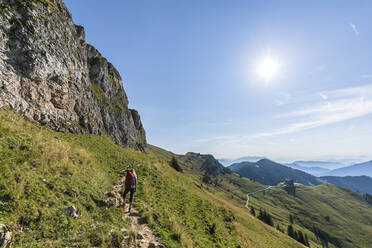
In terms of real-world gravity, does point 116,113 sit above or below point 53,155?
above

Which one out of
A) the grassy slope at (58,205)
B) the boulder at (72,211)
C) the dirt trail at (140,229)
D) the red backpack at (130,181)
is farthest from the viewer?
Answer: the red backpack at (130,181)

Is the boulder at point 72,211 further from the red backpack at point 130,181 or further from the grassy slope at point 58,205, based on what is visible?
the red backpack at point 130,181

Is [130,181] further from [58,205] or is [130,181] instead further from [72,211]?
[58,205]

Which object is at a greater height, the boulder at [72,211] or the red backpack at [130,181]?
the red backpack at [130,181]

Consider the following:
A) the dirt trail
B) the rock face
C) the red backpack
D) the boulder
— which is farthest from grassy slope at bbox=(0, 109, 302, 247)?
the rock face

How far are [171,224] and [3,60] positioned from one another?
28017mm

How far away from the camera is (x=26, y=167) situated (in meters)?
9.59

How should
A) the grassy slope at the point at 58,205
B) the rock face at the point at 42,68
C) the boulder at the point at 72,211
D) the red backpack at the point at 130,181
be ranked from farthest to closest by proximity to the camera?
the rock face at the point at 42,68 < the red backpack at the point at 130,181 < the boulder at the point at 72,211 < the grassy slope at the point at 58,205

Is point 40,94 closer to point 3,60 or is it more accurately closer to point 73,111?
point 3,60

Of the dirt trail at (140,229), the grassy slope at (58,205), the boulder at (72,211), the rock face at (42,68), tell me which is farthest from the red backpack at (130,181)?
the rock face at (42,68)

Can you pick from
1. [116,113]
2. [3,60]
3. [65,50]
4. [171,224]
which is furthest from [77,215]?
[116,113]

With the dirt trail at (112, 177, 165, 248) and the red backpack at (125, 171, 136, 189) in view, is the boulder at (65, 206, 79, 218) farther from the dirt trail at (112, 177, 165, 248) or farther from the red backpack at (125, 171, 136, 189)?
the red backpack at (125, 171, 136, 189)

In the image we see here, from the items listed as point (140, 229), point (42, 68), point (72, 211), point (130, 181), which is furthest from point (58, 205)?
point (42, 68)

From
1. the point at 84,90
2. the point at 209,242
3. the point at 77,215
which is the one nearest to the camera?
the point at 77,215
